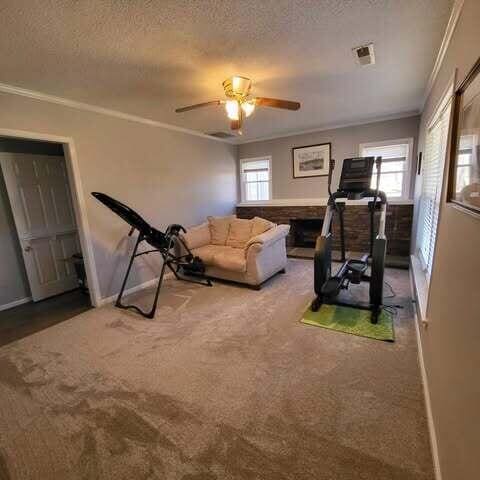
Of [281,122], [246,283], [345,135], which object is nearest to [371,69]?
[281,122]

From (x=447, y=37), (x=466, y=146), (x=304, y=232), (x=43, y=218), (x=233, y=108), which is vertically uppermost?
(x=447, y=37)

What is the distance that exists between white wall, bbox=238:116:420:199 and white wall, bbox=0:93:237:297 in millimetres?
1409

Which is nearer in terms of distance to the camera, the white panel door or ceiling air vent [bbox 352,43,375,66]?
ceiling air vent [bbox 352,43,375,66]

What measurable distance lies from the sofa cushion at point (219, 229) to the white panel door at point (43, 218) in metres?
2.15

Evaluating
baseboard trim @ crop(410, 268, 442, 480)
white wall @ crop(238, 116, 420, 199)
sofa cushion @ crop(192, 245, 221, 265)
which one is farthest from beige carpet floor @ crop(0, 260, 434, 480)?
white wall @ crop(238, 116, 420, 199)

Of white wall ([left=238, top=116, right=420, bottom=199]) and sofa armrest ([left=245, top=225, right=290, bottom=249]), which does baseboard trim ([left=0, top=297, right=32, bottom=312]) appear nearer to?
sofa armrest ([left=245, top=225, right=290, bottom=249])

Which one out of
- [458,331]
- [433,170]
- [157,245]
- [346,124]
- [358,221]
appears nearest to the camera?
[458,331]

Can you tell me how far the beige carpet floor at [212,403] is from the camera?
1.36 meters

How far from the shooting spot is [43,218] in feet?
11.9

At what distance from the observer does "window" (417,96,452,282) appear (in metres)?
2.15

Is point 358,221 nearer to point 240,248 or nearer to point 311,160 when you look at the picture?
point 311,160

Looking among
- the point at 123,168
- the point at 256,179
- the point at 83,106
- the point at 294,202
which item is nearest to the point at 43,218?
the point at 123,168

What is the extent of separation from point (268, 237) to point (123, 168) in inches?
88.5

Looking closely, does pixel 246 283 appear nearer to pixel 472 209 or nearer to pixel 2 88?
pixel 472 209
